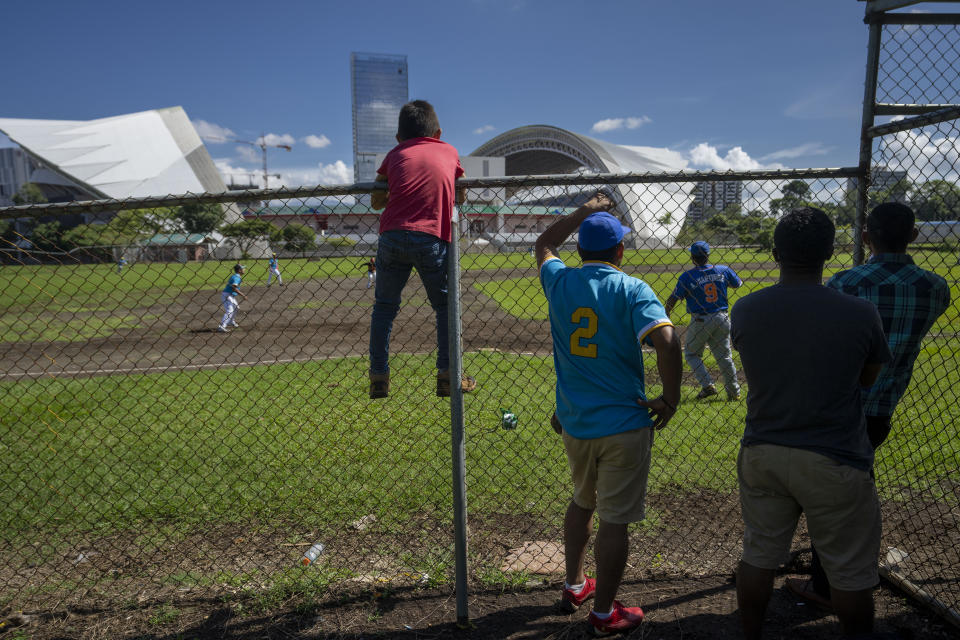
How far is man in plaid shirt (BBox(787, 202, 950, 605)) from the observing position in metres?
2.64

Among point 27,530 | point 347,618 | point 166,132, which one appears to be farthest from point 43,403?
point 166,132

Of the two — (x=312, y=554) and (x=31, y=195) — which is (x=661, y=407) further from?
(x=31, y=195)

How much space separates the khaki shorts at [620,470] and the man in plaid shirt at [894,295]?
111 cm

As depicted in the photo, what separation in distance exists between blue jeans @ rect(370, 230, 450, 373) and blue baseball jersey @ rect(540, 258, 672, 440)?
708 millimetres

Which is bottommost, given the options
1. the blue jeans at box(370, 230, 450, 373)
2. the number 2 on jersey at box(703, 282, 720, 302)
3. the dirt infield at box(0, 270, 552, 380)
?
the dirt infield at box(0, 270, 552, 380)

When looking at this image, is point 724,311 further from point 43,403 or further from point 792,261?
point 43,403

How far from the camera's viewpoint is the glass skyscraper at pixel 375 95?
193000 mm

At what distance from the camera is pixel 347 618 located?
3.07 meters

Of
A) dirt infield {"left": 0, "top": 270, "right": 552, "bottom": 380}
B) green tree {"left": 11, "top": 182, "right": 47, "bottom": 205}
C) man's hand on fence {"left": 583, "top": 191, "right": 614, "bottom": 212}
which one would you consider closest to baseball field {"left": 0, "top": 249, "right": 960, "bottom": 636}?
man's hand on fence {"left": 583, "top": 191, "right": 614, "bottom": 212}

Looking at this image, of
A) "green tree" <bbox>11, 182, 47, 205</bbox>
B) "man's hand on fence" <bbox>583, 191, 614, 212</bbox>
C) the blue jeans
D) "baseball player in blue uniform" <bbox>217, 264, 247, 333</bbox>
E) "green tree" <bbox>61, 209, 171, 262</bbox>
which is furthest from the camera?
"green tree" <bbox>11, 182, 47, 205</bbox>

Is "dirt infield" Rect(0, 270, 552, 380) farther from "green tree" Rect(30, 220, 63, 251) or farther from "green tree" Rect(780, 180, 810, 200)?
"green tree" Rect(780, 180, 810, 200)

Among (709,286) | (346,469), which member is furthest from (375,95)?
(346,469)

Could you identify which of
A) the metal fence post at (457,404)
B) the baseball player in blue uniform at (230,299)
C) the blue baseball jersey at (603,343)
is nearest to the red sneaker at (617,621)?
the metal fence post at (457,404)

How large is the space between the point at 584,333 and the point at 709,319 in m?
5.23
